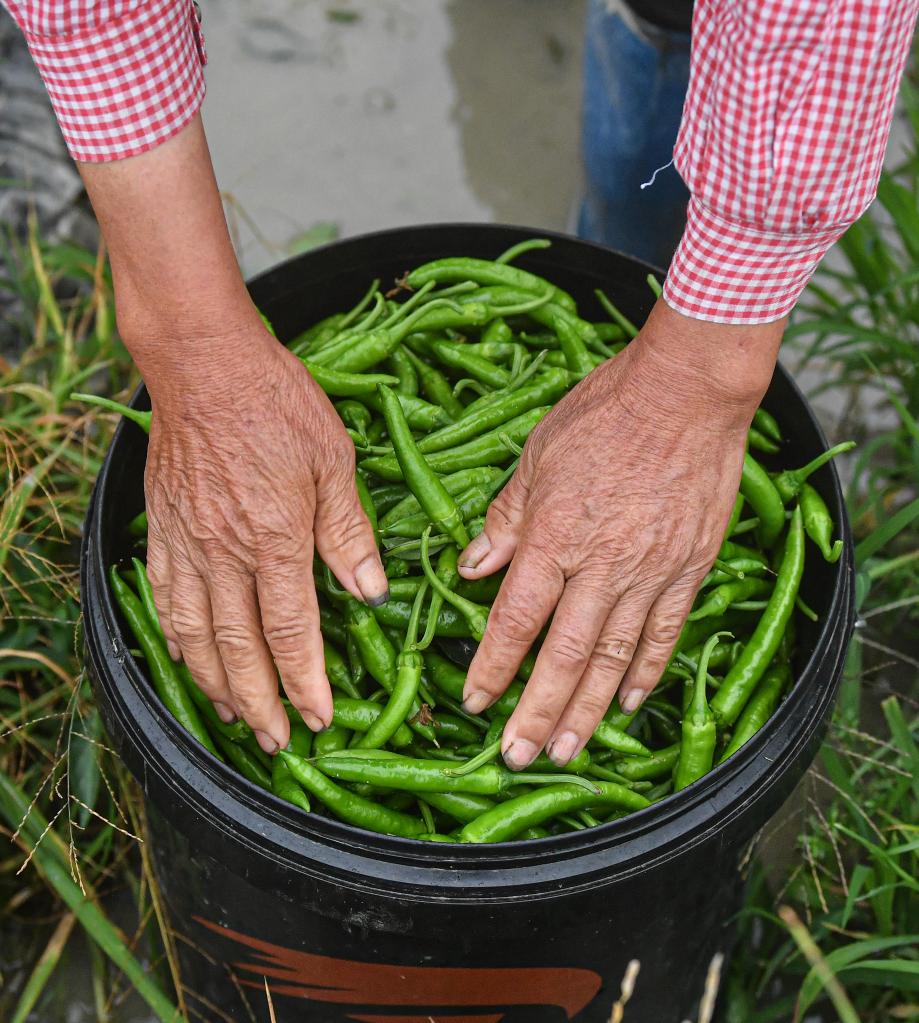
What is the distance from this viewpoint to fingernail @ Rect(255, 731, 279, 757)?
1.61m

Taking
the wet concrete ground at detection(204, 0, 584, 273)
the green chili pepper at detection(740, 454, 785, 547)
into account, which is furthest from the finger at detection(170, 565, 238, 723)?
the wet concrete ground at detection(204, 0, 584, 273)

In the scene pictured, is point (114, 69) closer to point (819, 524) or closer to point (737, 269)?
point (737, 269)

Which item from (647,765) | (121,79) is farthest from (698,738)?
(121,79)

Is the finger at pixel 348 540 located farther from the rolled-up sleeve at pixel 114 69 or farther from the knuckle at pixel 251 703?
the rolled-up sleeve at pixel 114 69

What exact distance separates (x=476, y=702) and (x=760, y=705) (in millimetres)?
479

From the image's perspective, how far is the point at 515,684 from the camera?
168cm

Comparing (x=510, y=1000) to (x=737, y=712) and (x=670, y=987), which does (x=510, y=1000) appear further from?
(x=737, y=712)

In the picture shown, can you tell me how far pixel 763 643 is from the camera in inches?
69.0

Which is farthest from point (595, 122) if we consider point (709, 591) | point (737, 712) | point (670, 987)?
point (670, 987)

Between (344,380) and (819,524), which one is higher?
(344,380)

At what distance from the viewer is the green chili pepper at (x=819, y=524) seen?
176 cm

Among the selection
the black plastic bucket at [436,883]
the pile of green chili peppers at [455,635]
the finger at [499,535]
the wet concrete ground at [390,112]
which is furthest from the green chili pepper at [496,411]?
the wet concrete ground at [390,112]

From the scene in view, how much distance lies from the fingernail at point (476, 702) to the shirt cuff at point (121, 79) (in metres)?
0.89

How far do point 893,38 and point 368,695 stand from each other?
3.88 feet
